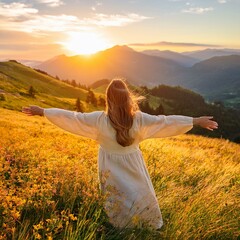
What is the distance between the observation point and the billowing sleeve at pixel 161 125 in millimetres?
5516

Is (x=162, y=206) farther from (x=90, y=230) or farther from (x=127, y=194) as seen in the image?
(x=90, y=230)

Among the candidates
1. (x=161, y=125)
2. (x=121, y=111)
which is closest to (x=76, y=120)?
(x=121, y=111)

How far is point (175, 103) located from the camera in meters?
192

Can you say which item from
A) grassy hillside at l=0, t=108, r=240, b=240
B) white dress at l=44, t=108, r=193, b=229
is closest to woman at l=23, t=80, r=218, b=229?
white dress at l=44, t=108, r=193, b=229

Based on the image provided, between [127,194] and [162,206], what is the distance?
71cm

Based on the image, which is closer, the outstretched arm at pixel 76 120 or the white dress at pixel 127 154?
the white dress at pixel 127 154

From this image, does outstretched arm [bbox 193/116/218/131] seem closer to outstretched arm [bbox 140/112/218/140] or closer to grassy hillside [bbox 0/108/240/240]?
outstretched arm [bbox 140/112/218/140]

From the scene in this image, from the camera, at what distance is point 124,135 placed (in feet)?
17.3

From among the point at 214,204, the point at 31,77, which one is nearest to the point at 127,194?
the point at 214,204

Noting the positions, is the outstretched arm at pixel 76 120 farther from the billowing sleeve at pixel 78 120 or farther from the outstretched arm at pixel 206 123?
the outstretched arm at pixel 206 123

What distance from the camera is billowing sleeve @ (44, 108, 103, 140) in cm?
550

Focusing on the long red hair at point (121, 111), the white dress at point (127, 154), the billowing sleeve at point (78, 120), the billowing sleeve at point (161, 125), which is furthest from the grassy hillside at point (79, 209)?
the billowing sleeve at point (161, 125)

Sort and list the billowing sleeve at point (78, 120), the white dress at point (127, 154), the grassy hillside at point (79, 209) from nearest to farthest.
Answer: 1. the grassy hillside at point (79, 209)
2. the white dress at point (127, 154)
3. the billowing sleeve at point (78, 120)

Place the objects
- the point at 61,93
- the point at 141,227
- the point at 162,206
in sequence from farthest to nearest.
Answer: the point at 61,93, the point at 162,206, the point at 141,227
